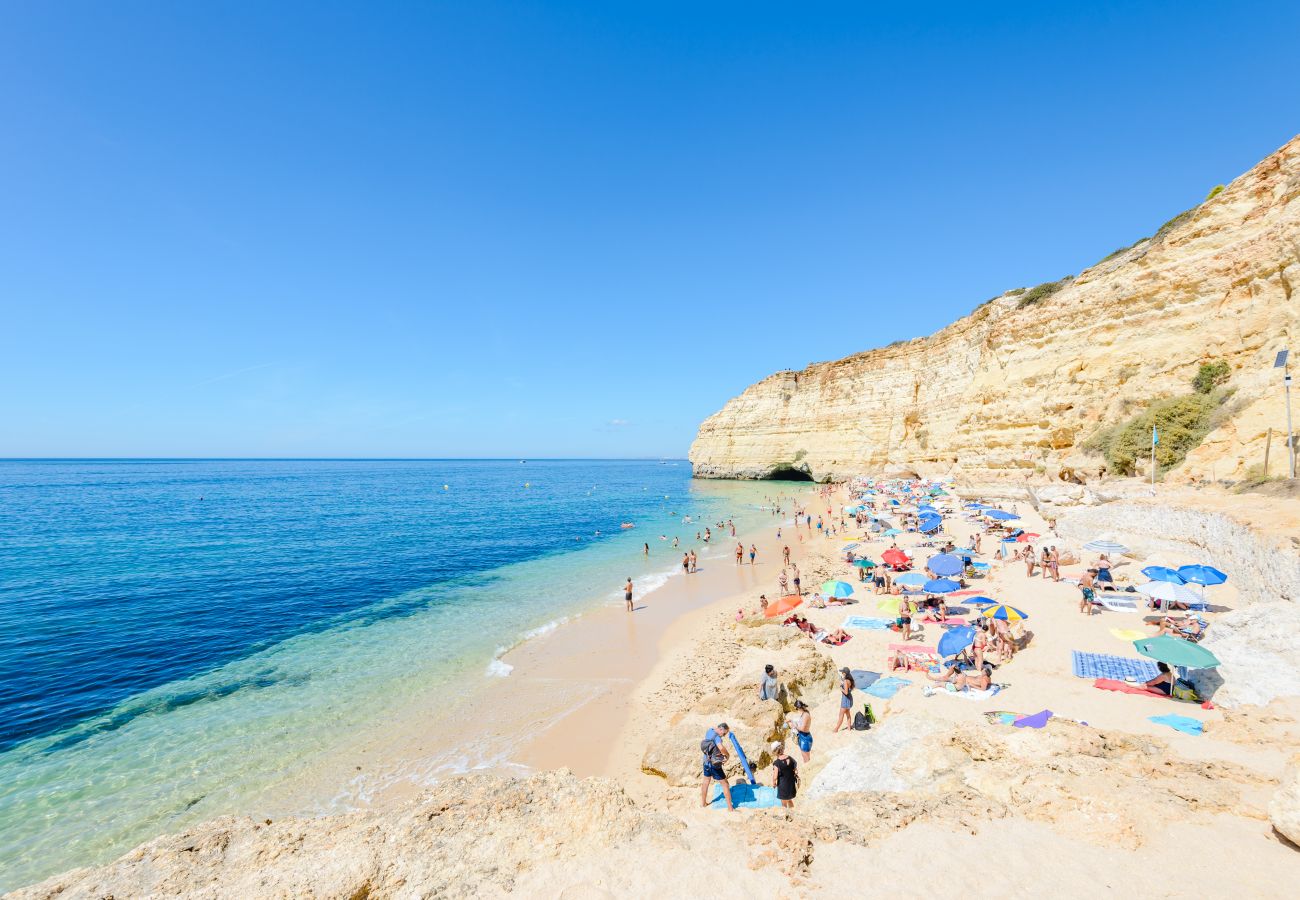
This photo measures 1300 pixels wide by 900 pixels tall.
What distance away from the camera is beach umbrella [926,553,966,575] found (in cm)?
1538

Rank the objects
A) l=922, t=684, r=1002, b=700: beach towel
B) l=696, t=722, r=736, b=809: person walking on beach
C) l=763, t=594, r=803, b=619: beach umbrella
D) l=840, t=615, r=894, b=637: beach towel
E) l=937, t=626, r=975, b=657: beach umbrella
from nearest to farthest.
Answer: l=696, t=722, r=736, b=809: person walking on beach
l=922, t=684, r=1002, b=700: beach towel
l=937, t=626, r=975, b=657: beach umbrella
l=840, t=615, r=894, b=637: beach towel
l=763, t=594, r=803, b=619: beach umbrella

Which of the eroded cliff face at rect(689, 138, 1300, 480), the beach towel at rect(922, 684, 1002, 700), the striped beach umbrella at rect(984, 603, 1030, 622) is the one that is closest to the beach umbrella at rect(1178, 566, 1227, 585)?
the striped beach umbrella at rect(984, 603, 1030, 622)

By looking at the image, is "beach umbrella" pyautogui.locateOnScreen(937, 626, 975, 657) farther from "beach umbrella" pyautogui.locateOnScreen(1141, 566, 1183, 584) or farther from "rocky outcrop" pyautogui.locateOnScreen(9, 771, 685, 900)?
"rocky outcrop" pyautogui.locateOnScreen(9, 771, 685, 900)

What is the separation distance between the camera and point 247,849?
490 centimetres

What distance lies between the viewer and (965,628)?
1073cm

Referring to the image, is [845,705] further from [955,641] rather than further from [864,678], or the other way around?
[955,641]

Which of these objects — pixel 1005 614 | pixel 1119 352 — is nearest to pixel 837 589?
pixel 1005 614

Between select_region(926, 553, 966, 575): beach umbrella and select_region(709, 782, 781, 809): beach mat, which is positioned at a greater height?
select_region(926, 553, 966, 575): beach umbrella

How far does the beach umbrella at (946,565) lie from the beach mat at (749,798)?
10818 millimetres

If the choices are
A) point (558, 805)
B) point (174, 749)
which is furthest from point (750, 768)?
point (174, 749)

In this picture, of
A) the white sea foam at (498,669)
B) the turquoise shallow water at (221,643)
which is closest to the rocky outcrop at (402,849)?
the turquoise shallow water at (221,643)

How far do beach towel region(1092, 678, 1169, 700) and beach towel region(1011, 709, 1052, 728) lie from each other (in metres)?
2.28

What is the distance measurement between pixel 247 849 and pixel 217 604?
1860 cm

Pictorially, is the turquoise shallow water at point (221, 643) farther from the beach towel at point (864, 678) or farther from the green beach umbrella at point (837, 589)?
the beach towel at point (864, 678)
